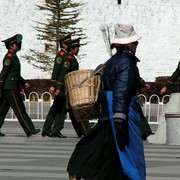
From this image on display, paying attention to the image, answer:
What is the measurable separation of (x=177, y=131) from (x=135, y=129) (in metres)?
7.12

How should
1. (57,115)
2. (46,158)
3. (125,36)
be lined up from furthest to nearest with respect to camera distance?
1. (57,115)
2. (46,158)
3. (125,36)

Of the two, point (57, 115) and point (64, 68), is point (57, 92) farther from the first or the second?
point (57, 115)

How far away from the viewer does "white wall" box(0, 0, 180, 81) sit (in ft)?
149

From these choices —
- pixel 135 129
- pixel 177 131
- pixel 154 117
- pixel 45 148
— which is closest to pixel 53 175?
pixel 135 129

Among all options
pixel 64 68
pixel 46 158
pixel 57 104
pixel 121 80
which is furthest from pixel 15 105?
pixel 121 80

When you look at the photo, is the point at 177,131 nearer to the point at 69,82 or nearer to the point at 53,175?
the point at 53,175

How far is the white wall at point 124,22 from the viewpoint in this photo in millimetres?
45312

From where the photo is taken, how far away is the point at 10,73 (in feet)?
52.6

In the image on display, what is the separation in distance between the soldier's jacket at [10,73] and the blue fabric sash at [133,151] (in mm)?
7807

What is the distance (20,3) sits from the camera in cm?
4584

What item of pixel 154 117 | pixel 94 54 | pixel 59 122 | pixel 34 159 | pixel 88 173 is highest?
pixel 88 173

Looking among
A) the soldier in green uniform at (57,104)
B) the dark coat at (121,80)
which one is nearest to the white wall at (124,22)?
the soldier in green uniform at (57,104)

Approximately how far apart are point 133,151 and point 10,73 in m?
8.01

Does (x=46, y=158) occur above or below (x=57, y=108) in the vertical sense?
above
